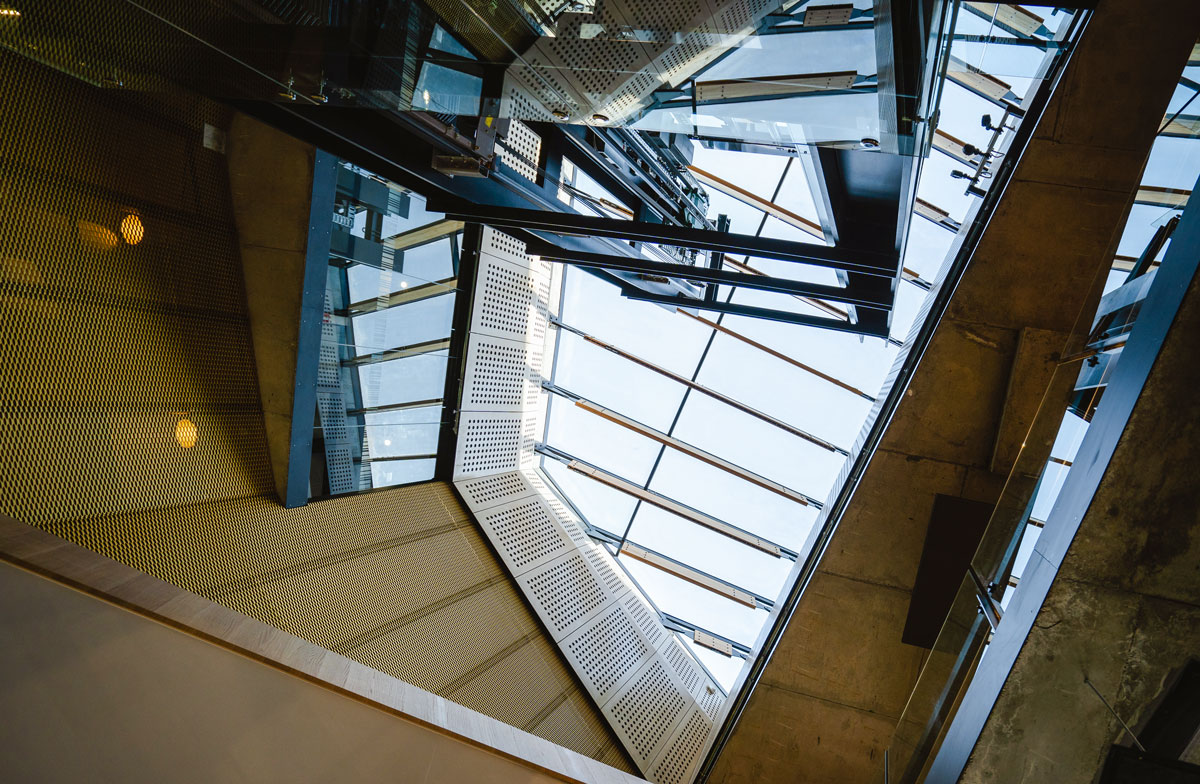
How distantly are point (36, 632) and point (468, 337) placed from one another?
19.8 ft

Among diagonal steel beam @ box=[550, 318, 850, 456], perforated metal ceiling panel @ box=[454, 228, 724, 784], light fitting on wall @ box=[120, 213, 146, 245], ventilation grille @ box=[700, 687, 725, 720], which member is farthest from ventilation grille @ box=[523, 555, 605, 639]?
light fitting on wall @ box=[120, 213, 146, 245]

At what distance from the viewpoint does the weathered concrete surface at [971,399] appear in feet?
13.7

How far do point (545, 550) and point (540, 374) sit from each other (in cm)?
267

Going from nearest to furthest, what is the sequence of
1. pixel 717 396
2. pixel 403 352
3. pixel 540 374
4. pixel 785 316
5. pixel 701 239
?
pixel 701 239
pixel 403 352
pixel 785 316
pixel 540 374
pixel 717 396

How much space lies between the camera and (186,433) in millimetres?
4676

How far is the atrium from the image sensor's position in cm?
206

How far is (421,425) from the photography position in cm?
712

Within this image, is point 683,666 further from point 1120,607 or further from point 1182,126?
point 1182,126

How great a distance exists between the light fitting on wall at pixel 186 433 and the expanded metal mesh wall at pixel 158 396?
16mm

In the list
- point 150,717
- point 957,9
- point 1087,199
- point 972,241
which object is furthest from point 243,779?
point 1087,199

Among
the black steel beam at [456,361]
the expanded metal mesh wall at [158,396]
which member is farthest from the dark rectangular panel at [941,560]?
the black steel beam at [456,361]

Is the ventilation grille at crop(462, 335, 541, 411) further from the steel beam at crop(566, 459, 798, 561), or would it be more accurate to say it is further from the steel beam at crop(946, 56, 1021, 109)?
the steel beam at crop(946, 56, 1021, 109)

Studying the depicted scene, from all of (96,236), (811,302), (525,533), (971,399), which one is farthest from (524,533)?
(96,236)

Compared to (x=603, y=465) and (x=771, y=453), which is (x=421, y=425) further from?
(x=771, y=453)
